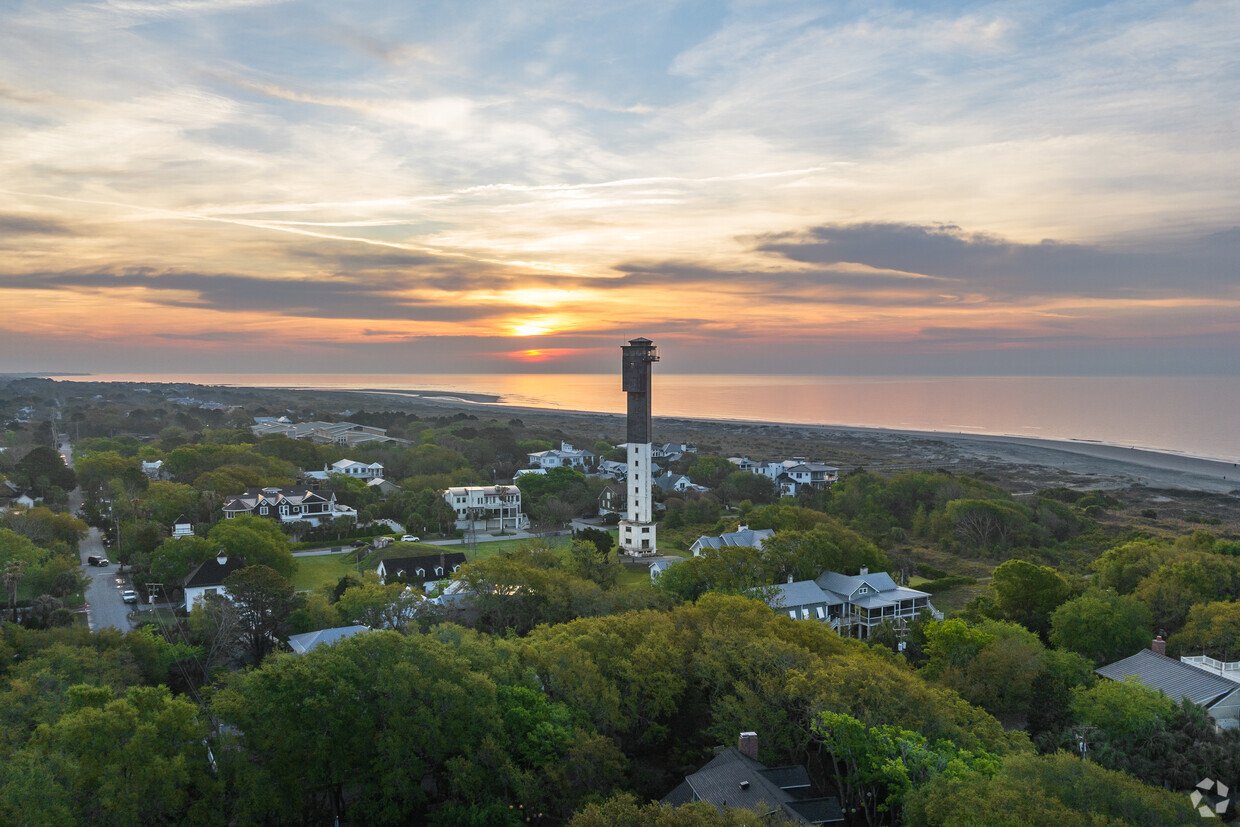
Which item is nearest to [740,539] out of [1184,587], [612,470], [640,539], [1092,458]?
[640,539]

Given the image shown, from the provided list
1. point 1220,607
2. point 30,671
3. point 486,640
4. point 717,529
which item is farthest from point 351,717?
point 717,529

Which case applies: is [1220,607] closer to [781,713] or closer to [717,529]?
[781,713]

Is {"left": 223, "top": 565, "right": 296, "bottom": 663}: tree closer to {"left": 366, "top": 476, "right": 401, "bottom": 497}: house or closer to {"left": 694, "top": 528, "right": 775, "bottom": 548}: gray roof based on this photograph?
{"left": 694, "top": 528, "right": 775, "bottom": 548}: gray roof

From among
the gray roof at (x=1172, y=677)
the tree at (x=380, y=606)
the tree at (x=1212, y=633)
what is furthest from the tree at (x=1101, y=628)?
the tree at (x=380, y=606)

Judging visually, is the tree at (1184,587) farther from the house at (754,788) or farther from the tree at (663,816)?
the tree at (663,816)

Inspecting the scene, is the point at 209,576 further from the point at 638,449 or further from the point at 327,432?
the point at 327,432
